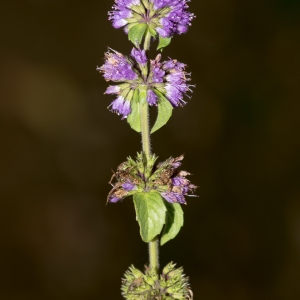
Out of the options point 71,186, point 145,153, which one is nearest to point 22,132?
point 71,186

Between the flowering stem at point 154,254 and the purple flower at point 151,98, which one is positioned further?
the flowering stem at point 154,254

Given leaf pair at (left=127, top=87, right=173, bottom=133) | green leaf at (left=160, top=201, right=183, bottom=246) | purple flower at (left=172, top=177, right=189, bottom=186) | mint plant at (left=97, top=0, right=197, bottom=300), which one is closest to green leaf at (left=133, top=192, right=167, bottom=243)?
mint plant at (left=97, top=0, right=197, bottom=300)

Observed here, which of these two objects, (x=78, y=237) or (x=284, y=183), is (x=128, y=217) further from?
(x=284, y=183)

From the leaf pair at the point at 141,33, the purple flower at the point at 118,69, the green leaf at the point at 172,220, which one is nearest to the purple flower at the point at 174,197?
the green leaf at the point at 172,220

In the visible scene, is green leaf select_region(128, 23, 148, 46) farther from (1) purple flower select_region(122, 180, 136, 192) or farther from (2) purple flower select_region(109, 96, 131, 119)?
(1) purple flower select_region(122, 180, 136, 192)

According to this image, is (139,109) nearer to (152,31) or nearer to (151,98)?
(151,98)

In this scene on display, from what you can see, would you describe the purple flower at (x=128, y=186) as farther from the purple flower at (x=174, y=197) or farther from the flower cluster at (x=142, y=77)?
the flower cluster at (x=142, y=77)
